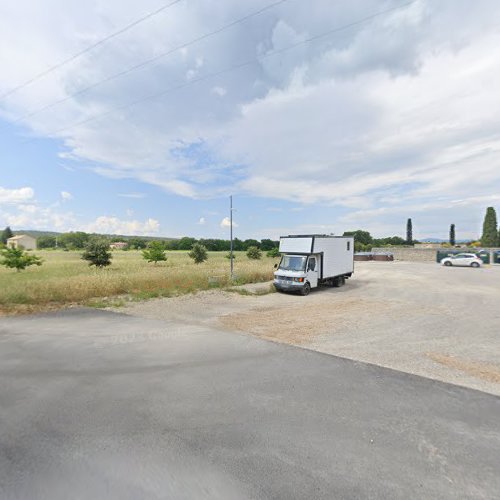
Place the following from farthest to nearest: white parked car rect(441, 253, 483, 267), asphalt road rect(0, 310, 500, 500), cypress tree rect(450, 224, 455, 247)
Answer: cypress tree rect(450, 224, 455, 247) → white parked car rect(441, 253, 483, 267) → asphalt road rect(0, 310, 500, 500)

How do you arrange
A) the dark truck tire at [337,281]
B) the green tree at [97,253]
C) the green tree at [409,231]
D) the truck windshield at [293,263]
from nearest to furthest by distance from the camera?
1. the truck windshield at [293,263]
2. the dark truck tire at [337,281]
3. the green tree at [97,253]
4. the green tree at [409,231]

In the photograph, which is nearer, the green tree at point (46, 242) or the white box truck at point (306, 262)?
the white box truck at point (306, 262)

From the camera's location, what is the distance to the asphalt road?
266 cm

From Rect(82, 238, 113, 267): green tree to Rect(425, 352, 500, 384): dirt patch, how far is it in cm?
3192

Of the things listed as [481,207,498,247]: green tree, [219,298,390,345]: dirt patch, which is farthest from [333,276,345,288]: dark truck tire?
[481,207,498,247]: green tree

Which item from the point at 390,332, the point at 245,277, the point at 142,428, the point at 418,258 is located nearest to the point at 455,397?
the point at 390,332

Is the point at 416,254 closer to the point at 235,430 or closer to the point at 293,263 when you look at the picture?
the point at 293,263

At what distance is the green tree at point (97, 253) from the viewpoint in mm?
30438

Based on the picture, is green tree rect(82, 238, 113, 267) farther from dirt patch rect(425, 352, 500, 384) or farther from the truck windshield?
dirt patch rect(425, 352, 500, 384)

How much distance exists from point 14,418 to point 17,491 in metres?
1.58

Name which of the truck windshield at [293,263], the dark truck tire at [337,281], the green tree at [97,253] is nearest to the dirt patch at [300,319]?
the truck windshield at [293,263]

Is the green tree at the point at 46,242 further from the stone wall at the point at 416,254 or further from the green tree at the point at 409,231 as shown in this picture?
the green tree at the point at 409,231

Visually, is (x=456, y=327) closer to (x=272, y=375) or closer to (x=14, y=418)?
(x=272, y=375)

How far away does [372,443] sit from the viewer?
3260mm
